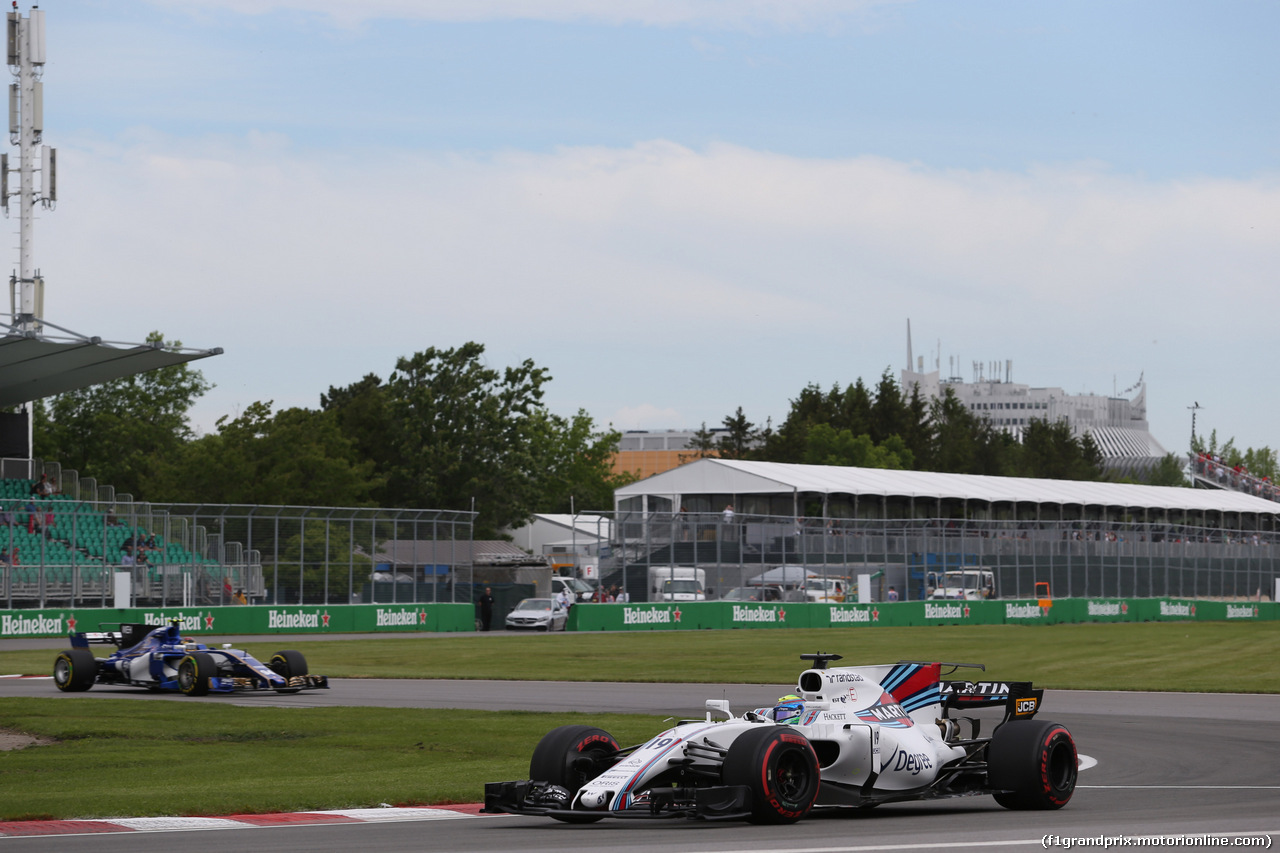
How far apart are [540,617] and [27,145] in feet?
76.4

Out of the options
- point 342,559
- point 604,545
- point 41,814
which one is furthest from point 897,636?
point 41,814

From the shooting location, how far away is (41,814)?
11016 mm

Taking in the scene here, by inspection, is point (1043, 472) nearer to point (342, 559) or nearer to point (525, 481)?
point (525, 481)

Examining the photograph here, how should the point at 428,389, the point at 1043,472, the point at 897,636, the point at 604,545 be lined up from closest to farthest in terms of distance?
the point at 897,636, the point at 604,545, the point at 428,389, the point at 1043,472

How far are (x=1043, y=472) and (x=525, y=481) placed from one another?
192 feet

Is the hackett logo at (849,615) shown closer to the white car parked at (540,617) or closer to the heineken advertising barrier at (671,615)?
the heineken advertising barrier at (671,615)

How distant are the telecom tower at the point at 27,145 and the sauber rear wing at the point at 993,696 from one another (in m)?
45.1

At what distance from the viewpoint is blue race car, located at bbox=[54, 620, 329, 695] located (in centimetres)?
2306

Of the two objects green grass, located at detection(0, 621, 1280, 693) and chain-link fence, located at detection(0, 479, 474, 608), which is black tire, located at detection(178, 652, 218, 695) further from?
chain-link fence, located at detection(0, 479, 474, 608)

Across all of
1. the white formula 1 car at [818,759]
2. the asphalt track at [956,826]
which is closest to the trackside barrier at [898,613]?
the asphalt track at [956,826]

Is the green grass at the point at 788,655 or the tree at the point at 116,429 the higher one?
the tree at the point at 116,429

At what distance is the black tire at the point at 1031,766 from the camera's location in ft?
36.1

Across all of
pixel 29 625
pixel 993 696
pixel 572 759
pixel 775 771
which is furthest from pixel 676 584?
pixel 775 771

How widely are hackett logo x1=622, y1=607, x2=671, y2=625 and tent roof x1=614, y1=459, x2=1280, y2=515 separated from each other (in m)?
20.9
